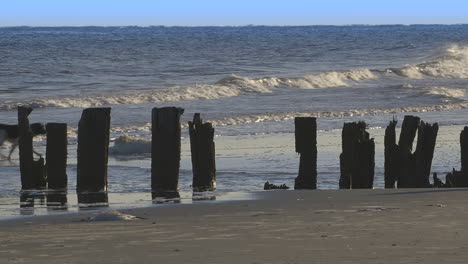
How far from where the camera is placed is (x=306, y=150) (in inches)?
453

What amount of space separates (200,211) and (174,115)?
1.83 m

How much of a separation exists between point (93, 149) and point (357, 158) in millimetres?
2908

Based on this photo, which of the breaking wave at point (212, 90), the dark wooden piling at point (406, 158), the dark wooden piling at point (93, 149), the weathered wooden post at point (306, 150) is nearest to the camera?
the dark wooden piling at point (93, 149)

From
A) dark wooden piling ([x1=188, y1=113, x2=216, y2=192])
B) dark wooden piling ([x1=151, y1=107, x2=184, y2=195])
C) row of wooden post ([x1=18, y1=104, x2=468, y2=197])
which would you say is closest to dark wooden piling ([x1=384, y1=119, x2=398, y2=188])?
row of wooden post ([x1=18, y1=104, x2=468, y2=197])

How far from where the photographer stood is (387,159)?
11453mm

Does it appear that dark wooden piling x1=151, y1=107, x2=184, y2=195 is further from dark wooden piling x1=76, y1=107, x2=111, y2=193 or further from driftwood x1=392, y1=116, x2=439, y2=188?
driftwood x1=392, y1=116, x2=439, y2=188

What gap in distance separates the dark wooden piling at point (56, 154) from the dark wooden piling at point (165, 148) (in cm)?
99

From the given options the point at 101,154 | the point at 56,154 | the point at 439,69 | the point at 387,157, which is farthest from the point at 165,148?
the point at 439,69

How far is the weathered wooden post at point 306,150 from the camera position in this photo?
11.5 metres

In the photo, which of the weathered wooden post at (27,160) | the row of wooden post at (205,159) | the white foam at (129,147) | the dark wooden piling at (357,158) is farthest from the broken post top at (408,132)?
A: the white foam at (129,147)

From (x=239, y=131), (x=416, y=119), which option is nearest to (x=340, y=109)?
(x=239, y=131)

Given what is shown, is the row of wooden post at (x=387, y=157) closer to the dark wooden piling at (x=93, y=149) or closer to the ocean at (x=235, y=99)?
the ocean at (x=235, y=99)

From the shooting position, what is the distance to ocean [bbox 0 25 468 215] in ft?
45.3

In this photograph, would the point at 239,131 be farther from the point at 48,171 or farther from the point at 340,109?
the point at 48,171
